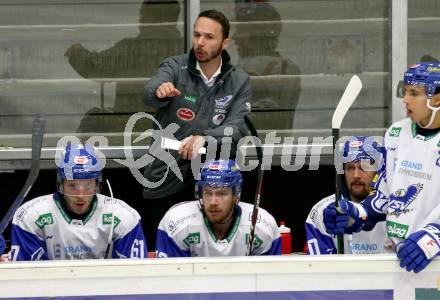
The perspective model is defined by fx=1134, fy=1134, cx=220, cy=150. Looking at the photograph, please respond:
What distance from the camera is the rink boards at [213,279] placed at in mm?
3793

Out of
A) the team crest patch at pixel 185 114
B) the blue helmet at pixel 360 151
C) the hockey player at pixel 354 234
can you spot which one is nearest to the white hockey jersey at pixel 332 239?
the hockey player at pixel 354 234

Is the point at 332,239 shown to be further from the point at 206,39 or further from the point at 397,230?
the point at 206,39

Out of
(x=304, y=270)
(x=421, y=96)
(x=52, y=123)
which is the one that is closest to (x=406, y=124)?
(x=421, y=96)

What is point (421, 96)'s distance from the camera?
4.38m

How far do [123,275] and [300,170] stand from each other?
3.00 m

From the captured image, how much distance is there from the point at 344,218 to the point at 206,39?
133 cm

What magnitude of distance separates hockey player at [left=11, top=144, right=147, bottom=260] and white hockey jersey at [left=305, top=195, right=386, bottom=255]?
775mm

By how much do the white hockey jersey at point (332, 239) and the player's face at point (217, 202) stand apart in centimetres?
43

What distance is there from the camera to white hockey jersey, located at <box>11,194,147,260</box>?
5.09m

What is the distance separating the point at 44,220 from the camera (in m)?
5.12

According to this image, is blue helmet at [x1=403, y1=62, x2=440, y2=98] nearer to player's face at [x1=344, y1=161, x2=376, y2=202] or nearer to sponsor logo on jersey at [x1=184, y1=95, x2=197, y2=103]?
player's face at [x1=344, y1=161, x2=376, y2=202]

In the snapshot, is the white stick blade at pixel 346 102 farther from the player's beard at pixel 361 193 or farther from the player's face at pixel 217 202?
the player's beard at pixel 361 193

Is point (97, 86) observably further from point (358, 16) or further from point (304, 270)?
point (304, 270)

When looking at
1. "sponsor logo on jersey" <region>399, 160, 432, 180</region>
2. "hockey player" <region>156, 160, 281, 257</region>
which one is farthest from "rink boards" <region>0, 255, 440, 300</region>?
"hockey player" <region>156, 160, 281, 257</region>
